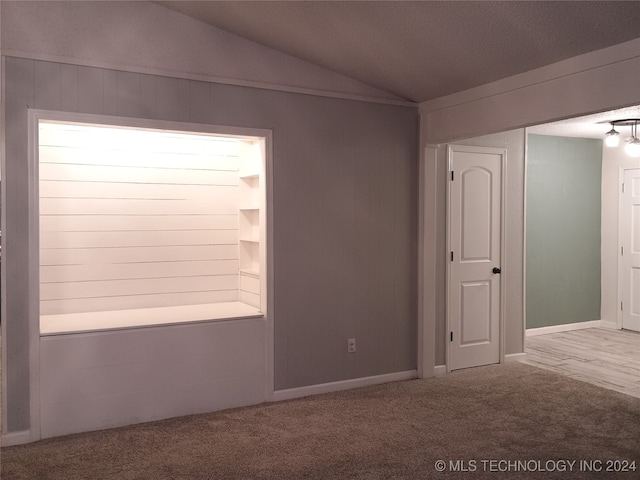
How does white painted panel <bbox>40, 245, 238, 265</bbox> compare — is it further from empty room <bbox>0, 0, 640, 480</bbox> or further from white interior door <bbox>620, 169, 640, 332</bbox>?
white interior door <bbox>620, 169, 640, 332</bbox>

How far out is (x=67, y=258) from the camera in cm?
432

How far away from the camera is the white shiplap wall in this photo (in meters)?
4.31

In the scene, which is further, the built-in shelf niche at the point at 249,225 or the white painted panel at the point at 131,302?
the built-in shelf niche at the point at 249,225

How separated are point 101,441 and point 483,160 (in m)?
3.89

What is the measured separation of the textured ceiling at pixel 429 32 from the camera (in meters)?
3.13

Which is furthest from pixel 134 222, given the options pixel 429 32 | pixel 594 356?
pixel 594 356

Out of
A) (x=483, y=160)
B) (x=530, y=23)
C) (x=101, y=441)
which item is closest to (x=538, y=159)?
(x=483, y=160)

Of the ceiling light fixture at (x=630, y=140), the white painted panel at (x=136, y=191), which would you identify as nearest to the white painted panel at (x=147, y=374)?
the white painted panel at (x=136, y=191)

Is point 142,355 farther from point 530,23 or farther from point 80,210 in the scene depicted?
point 530,23

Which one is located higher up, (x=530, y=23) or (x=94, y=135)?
(x=530, y=23)

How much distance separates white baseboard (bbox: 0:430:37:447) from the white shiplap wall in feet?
3.05

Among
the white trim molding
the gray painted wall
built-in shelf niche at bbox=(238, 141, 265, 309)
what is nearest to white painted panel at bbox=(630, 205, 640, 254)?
the gray painted wall

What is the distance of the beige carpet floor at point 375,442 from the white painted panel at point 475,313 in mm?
811

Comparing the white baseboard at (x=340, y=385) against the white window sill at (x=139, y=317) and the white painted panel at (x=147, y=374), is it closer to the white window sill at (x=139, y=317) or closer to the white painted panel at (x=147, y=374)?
the white painted panel at (x=147, y=374)
